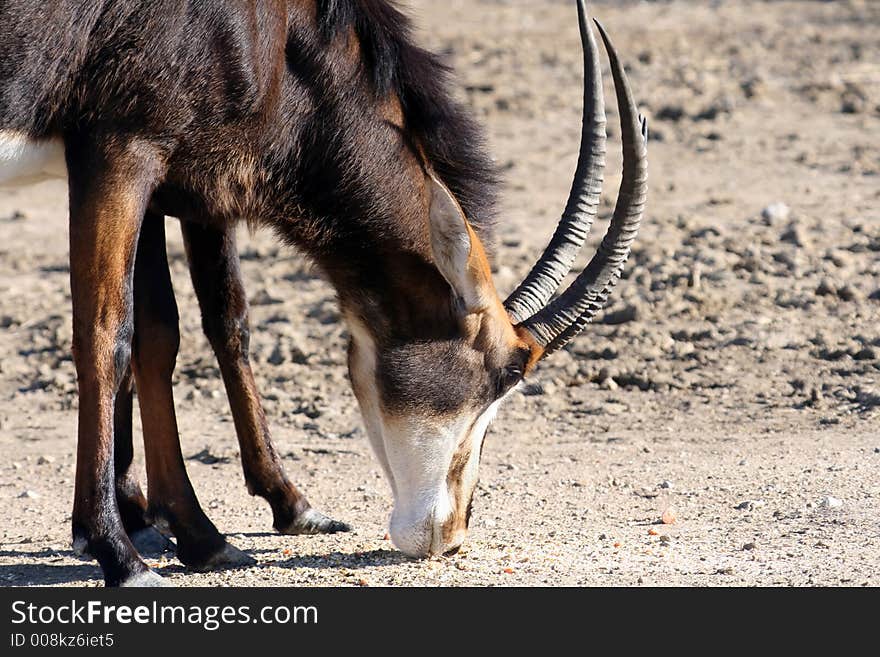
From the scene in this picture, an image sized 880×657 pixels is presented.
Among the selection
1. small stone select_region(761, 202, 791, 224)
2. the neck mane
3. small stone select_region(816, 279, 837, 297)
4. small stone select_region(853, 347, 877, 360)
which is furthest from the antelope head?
small stone select_region(761, 202, 791, 224)

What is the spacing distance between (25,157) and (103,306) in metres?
0.62

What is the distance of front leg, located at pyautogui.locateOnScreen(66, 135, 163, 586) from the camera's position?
5.53m

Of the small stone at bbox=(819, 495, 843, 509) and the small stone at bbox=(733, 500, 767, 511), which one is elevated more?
the small stone at bbox=(819, 495, 843, 509)

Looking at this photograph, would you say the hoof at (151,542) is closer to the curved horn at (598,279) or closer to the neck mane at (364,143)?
the neck mane at (364,143)

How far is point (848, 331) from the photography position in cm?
921

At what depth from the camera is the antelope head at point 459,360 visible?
6004 millimetres

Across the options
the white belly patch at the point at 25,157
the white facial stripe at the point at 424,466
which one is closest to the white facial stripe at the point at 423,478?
the white facial stripe at the point at 424,466

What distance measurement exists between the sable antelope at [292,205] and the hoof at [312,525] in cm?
48

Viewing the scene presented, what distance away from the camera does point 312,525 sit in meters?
6.73

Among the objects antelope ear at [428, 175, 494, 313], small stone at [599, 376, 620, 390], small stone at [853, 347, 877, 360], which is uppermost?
antelope ear at [428, 175, 494, 313]

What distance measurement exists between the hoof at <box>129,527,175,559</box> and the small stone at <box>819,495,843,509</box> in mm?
2812

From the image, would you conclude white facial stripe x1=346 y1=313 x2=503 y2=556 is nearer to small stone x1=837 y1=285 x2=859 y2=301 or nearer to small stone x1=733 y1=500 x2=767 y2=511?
small stone x1=733 y1=500 x2=767 y2=511

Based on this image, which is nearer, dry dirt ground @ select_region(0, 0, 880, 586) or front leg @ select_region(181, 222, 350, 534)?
dry dirt ground @ select_region(0, 0, 880, 586)

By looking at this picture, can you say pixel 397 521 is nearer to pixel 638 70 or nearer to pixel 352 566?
pixel 352 566
